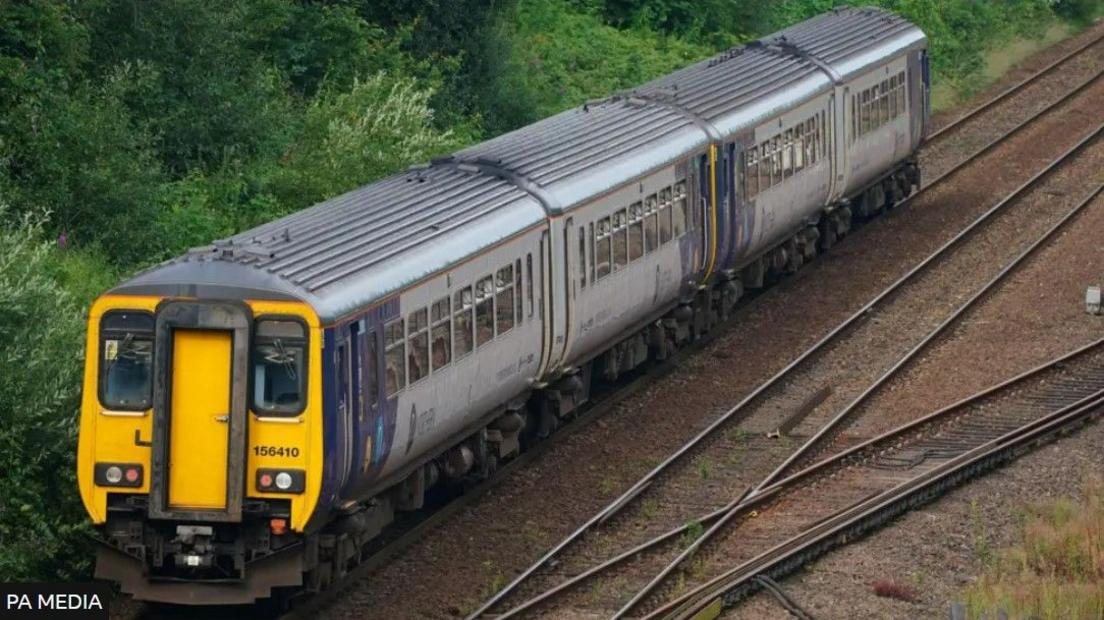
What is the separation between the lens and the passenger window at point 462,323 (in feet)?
60.3

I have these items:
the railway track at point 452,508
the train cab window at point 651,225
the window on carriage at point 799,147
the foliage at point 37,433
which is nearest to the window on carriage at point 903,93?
the window on carriage at point 799,147

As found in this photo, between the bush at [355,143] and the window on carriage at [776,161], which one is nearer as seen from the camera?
the bush at [355,143]

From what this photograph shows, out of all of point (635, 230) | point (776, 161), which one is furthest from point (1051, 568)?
point (776, 161)

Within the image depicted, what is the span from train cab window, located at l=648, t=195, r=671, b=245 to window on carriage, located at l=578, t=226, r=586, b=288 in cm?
234

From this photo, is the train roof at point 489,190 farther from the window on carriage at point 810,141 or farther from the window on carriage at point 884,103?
the window on carriage at point 884,103

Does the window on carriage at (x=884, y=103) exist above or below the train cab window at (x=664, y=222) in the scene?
below

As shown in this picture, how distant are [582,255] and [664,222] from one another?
2638 mm

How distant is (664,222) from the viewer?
2386cm

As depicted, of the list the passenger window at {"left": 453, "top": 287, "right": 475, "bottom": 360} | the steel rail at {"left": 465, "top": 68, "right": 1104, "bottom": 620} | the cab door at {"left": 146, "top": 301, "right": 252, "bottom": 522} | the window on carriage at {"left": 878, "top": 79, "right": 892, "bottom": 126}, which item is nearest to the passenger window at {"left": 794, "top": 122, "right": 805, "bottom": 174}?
the steel rail at {"left": 465, "top": 68, "right": 1104, "bottom": 620}

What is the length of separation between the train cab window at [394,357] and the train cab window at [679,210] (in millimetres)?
7333

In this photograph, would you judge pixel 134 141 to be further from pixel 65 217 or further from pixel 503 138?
pixel 503 138

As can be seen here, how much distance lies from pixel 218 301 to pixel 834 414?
356 inches

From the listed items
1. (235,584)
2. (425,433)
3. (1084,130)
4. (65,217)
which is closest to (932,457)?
(425,433)

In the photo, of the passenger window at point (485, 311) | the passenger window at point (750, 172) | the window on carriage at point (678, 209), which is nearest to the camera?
the passenger window at point (485, 311)
